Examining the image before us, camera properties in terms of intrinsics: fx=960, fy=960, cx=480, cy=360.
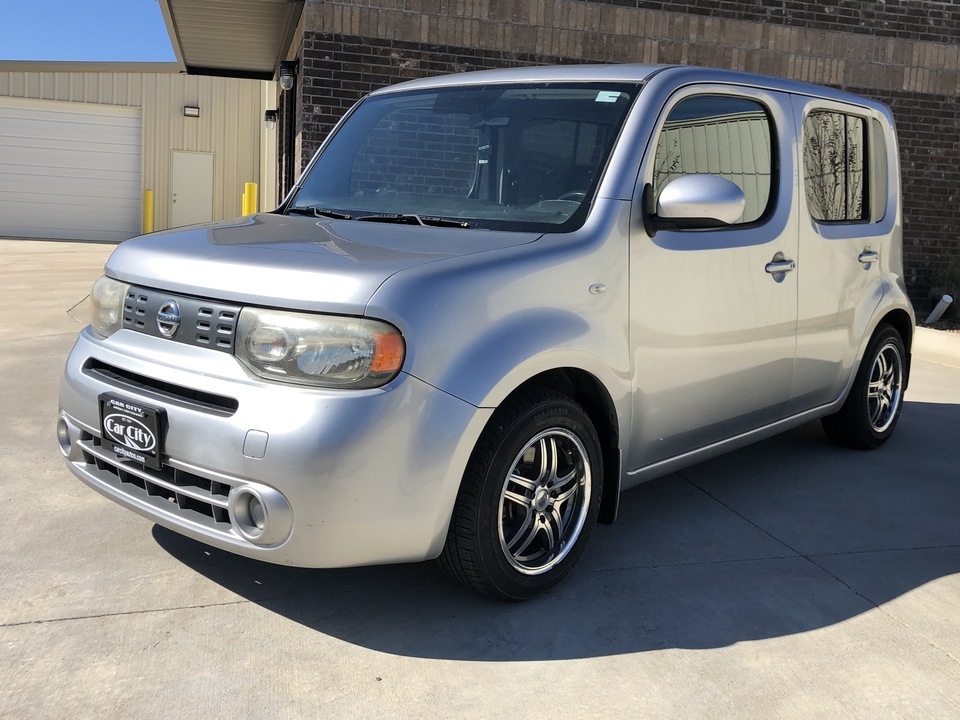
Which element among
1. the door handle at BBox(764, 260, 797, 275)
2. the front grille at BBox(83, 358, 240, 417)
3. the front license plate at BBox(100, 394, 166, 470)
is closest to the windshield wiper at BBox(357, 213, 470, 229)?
the front grille at BBox(83, 358, 240, 417)

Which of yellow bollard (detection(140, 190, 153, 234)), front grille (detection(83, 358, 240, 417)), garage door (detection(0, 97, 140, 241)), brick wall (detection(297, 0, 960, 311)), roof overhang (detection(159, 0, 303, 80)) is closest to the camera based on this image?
front grille (detection(83, 358, 240, 417))

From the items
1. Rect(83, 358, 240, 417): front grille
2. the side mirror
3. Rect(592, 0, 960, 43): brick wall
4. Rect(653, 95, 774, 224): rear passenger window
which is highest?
Rect(592, 0, 960, 43): brick wall

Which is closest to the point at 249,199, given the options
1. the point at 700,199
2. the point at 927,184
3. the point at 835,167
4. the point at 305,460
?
the point at 927,184

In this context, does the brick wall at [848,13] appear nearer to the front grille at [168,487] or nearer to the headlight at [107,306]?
the headlight at [107,306]

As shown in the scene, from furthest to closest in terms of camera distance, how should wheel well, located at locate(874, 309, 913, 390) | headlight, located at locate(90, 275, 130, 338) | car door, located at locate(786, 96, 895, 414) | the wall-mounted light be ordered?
the wall-mounted light, wheel well, located at locate(874, 309, 913, 390), car door, located at locate(786, 96, 895, 414), headlight, located at locate(90, 275, 130, 338)

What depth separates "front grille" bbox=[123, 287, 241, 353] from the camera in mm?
2754

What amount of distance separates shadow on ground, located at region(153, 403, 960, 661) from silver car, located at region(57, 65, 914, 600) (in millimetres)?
199

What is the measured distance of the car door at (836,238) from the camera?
4.21 metres

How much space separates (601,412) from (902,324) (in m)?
2.64

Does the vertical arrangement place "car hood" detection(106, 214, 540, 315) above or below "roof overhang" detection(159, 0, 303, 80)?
below

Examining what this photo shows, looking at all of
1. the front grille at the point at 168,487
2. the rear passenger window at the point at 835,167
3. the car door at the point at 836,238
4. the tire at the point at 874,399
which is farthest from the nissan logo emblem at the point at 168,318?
the tire at the point at 874,399

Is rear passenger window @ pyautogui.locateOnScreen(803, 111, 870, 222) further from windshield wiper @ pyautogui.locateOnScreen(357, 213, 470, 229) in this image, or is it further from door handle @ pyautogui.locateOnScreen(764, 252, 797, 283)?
windshield wiper @ pyautogui.locateOnScreen(357, 213, 470, 229)

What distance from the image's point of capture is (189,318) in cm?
285

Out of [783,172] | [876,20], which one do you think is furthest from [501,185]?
[876,20]
